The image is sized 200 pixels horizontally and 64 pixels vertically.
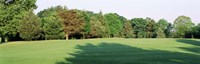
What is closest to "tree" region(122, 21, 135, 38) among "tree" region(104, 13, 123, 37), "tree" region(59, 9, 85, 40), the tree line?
the tree line

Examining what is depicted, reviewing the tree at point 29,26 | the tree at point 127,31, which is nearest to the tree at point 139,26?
the tree at point 127,31

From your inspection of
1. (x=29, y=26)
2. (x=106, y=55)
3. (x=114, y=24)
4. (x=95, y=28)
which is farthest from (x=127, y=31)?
(x=106, y=55)

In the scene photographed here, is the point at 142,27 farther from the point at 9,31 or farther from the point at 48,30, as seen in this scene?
the point at 9,31

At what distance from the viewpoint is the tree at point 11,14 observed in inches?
2283

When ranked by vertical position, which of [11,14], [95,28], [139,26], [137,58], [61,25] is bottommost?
[137,58]

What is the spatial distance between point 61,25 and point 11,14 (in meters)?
13.7

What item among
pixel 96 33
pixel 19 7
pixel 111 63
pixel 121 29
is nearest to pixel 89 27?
pixel 96 33

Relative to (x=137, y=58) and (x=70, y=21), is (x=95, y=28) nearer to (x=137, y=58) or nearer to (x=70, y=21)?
(x=70, y=21)

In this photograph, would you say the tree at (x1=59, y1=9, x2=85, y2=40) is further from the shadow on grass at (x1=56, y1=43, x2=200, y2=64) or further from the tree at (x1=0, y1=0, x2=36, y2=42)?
the shadow on grass at (x1=56, y1=43, x2=200, y2=64)

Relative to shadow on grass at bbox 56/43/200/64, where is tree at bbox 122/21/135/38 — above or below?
above

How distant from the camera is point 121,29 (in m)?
113

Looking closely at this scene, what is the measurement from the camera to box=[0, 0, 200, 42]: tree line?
58219 millimetres

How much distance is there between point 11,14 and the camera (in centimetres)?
5944

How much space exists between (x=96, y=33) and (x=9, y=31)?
32721 millimetres
